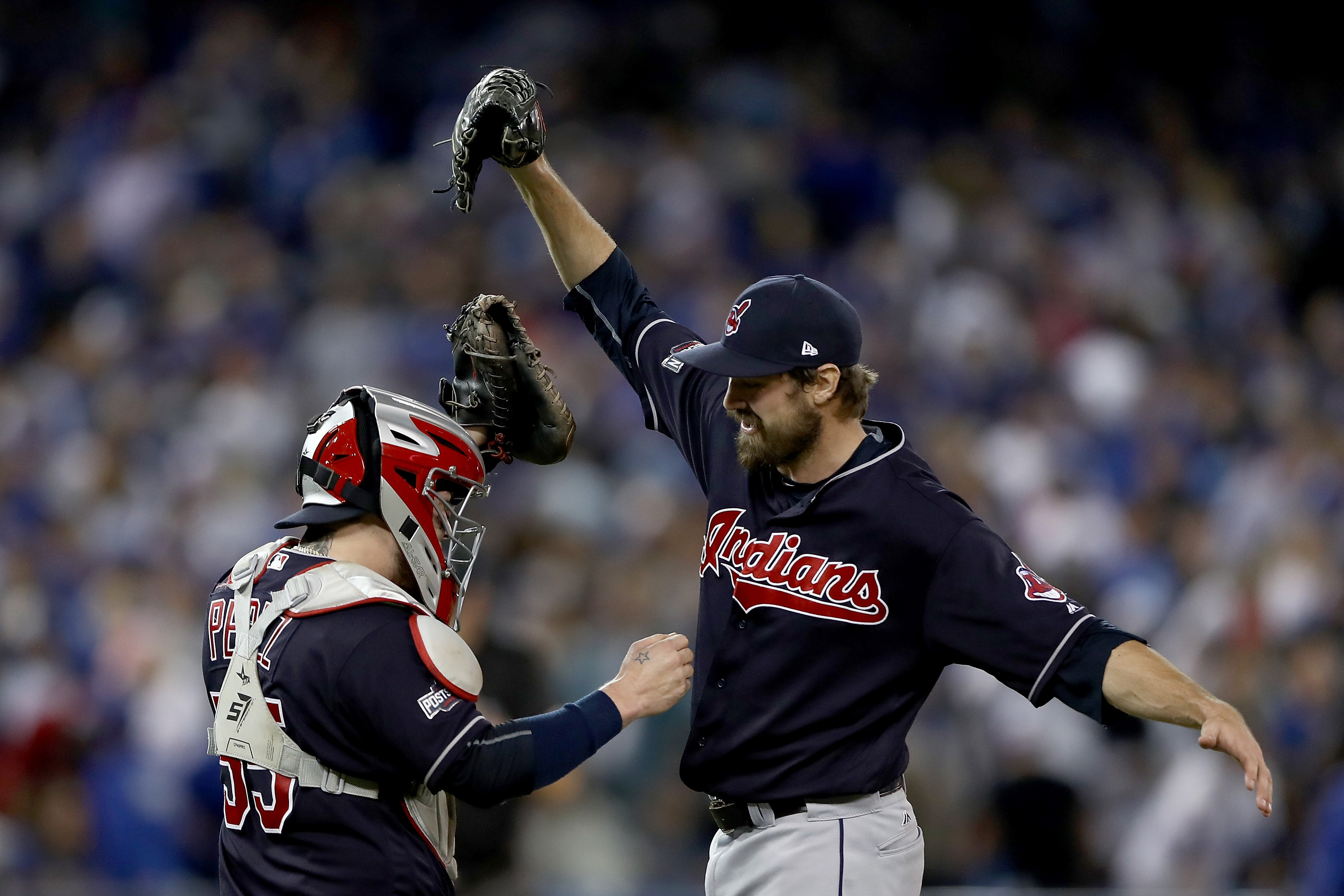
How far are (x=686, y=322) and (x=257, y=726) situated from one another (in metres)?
5.79

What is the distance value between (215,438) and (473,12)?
424 cm

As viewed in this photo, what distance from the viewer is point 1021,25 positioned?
1063 cm

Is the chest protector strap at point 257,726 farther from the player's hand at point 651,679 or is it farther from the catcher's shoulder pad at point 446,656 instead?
the player's hand at point 651,679

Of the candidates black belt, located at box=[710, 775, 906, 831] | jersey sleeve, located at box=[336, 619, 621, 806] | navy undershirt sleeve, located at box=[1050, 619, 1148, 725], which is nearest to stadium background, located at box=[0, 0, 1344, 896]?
black belt, located at box=[710, 775, 906, 831]

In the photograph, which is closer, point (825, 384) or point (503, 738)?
point (503, 738)

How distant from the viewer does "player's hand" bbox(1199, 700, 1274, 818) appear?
259cm

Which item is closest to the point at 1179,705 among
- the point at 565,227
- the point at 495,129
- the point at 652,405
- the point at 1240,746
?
the point at 1240,746

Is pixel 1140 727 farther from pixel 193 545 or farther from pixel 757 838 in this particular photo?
pixel 193 545

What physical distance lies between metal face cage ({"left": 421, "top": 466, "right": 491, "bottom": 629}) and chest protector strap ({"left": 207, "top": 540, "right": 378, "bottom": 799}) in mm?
317

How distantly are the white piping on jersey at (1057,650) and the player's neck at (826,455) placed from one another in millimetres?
571

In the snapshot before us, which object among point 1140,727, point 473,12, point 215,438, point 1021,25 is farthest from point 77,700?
point 1021,25

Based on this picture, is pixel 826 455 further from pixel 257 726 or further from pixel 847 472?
pixel 257 726

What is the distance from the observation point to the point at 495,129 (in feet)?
10.9

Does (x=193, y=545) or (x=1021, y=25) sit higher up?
(x=1021, y=25)
